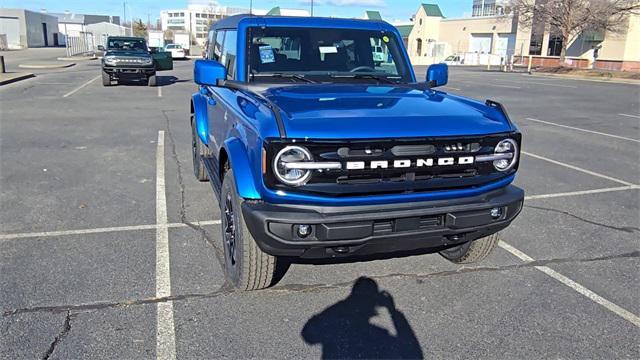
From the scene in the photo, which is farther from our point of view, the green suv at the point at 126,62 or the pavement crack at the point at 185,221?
the green suv at the point at 126,62

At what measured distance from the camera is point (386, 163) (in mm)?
3141

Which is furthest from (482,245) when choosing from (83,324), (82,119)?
(82,119)

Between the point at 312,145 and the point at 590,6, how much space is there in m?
47.9

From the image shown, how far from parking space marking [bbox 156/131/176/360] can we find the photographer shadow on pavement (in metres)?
0.83

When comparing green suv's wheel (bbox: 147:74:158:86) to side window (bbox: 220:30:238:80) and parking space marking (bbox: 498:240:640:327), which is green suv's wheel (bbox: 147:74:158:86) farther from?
parking space marking (bbox: 498:240:640:327)

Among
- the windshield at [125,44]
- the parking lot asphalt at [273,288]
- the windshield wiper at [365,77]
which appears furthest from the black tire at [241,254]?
the windshield at [125,44]

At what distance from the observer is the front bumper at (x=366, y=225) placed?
3059 mm

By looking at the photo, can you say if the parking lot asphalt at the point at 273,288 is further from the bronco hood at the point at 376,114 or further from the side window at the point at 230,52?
the side window at the point at 230,52

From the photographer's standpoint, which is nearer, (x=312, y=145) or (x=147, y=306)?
(x=312, y=145)

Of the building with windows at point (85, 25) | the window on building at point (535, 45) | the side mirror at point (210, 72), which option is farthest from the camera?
the building with windows at point (85, 25)

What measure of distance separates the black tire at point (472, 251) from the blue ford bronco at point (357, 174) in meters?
0.02

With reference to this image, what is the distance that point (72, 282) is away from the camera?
3.86m

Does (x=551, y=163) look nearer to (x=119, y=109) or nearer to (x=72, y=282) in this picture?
(x=72, y=282)

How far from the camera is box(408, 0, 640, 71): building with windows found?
45781mm
